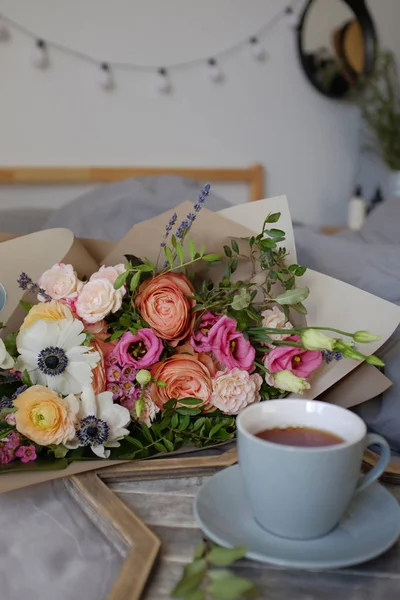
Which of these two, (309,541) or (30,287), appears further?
(30,287)

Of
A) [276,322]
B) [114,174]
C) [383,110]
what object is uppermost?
[383,110]

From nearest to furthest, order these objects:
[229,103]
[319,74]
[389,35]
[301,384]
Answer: [301,384]
[229,103]
[319,74]
[389,35]

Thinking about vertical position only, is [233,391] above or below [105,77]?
below

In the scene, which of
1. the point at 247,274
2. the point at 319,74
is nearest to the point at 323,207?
the point at 319,74

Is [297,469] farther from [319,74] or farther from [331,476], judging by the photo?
[319,74]

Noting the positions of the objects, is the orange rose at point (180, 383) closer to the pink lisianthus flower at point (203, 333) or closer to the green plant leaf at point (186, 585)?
the pink lisianthus flower at point (203, 333)

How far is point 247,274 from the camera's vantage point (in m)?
0.73

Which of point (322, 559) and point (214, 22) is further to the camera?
point (214, 22)

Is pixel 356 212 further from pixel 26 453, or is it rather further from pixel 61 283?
pixel 26 453

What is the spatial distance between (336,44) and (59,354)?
2.31 m

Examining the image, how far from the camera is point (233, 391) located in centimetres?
64

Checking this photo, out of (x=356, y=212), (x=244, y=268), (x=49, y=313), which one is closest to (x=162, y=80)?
(x=356, y=212)

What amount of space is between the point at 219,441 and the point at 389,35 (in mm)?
2548

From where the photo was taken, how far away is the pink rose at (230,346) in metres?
0.64
